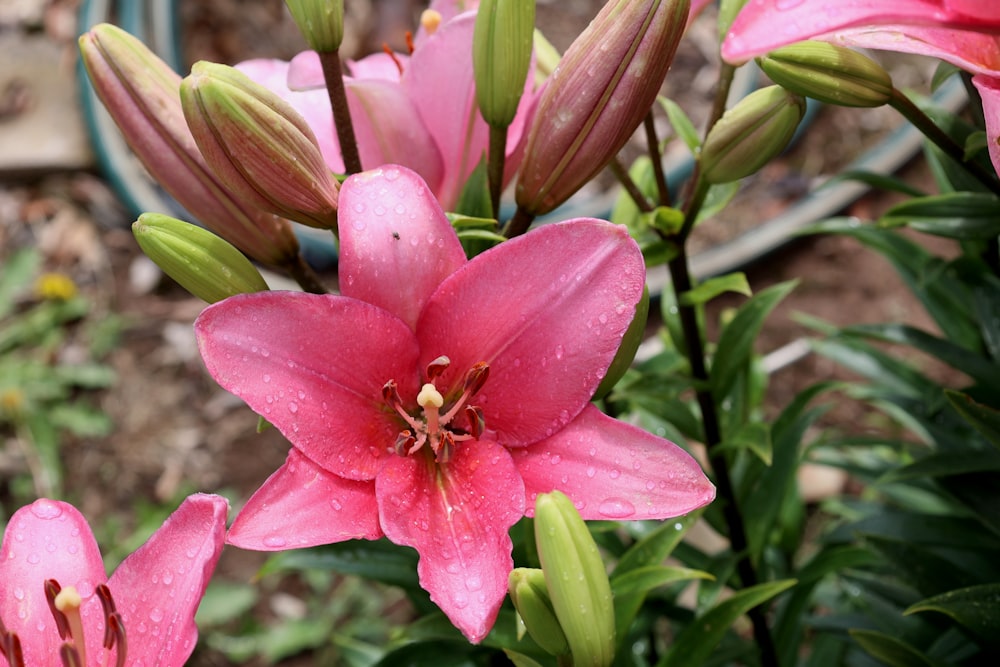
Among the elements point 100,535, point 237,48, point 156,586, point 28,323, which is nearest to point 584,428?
point 156,586

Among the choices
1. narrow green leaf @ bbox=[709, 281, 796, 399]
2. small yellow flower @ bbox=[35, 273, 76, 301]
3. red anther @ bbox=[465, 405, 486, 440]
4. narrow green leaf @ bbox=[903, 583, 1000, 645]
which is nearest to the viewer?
red anther @ bbox=[465, 405, 486, 440]

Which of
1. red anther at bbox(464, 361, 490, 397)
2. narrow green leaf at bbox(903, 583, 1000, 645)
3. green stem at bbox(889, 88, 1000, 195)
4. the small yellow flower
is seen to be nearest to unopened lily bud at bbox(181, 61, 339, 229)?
red anther at bbox(464, 361, 490, 397)

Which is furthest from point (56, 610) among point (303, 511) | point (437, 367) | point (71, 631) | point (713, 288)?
point (713, 288)

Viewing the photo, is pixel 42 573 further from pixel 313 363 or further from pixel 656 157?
pixel 656 157

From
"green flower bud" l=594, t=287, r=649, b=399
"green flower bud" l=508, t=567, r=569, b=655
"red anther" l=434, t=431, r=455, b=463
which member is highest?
"green flower bud" l=594, t=287, r=649, b=399

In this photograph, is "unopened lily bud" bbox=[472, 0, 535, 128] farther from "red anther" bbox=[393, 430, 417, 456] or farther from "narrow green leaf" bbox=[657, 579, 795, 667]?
"narrow green leaf" bbox=[657, 579, 795, 667]

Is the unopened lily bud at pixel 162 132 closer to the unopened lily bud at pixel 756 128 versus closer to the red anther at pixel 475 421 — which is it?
the red anther at pixel 475 421

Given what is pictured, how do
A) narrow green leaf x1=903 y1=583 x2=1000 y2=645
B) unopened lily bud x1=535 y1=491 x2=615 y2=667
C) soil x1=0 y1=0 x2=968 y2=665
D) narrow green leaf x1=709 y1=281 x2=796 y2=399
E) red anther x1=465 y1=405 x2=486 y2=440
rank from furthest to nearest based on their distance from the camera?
soil x1=0 y1=0 x2=968 y2=665 < narrow green leaf x1=709 y1=281 x2=796 y2=399 < narrow green leaf x1=903 y1=583 x2=1000 y2=645 < red anther x1=465 y1=405 x2=486 y2=440 < unopened lily bud x1=535 y1=491 x2=615 y2=667

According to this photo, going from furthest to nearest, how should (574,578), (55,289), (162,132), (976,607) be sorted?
(55,289) < (976,607) < (162,132) < (574,578)
